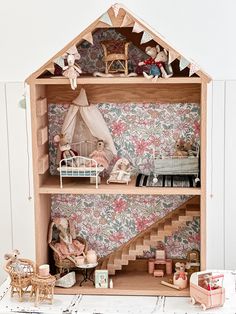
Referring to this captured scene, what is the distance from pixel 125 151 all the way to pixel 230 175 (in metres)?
0.50

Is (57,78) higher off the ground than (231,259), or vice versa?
(57,78)

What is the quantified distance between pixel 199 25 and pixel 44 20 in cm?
66

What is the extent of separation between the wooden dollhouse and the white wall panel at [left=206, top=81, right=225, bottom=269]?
185mm

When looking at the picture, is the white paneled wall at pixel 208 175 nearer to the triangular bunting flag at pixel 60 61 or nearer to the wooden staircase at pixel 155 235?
the wooden staircase at pixel 155 235

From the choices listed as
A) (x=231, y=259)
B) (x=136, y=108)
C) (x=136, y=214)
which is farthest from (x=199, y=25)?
(x=231, y=259)

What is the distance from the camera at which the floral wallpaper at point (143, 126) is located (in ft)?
8.65

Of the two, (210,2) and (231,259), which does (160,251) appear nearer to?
(231,259)

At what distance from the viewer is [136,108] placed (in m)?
2.64

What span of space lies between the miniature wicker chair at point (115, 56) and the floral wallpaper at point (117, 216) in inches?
21.7

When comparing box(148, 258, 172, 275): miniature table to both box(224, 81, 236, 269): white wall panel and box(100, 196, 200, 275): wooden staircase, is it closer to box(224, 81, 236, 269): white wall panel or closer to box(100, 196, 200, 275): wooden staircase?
box(100, 196, 200, 275): wooden staircase

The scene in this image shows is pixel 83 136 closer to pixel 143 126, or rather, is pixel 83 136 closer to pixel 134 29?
pixel 143 126

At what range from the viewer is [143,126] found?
8.72ft

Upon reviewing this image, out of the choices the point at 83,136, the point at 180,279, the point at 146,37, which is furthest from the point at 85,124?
the point at 180,279

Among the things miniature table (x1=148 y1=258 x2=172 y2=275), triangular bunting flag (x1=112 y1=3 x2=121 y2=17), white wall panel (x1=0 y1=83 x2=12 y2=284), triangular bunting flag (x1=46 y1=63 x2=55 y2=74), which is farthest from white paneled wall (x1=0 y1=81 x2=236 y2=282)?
triangular bunting flag (x1=112 y1=3 x2=121 y2=17)
